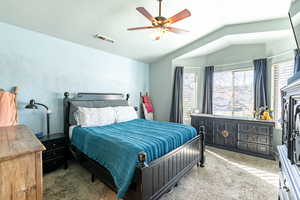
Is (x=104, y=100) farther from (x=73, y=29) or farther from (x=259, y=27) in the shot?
(x=259, y=27)

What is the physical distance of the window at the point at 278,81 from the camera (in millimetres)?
3178

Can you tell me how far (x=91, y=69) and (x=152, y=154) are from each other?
281cm

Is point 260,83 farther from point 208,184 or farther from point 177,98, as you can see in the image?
point 208,184

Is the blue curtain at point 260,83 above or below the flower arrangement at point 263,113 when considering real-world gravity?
above

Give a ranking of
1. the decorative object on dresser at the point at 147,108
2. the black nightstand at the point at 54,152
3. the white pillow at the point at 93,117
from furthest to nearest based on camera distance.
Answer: the decorative object on dresser at the point at 147,108 → the white pillow at the point at 93,117 → the black nightstand at the point at 54,152

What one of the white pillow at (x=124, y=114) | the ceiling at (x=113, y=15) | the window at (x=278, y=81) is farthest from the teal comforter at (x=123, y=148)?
the window at (x=278, y=81)

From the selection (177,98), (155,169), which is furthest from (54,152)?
(177,98)

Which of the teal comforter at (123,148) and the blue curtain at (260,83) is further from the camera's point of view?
the blue curtain at (260,83)

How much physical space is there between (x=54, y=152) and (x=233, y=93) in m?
4.75

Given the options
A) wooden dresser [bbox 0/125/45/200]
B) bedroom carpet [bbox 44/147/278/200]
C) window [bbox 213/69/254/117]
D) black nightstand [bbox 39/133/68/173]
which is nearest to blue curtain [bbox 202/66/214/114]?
window [bbox 213/69/254/117]

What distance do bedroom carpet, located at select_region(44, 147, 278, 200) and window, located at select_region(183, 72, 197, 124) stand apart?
1.93 meters

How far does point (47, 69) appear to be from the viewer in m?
2.80

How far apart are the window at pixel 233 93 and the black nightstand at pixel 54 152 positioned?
4197mm

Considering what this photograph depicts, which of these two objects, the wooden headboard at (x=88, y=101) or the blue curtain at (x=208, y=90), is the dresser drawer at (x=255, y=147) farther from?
the wooden headboard at (x=88, y=101)
